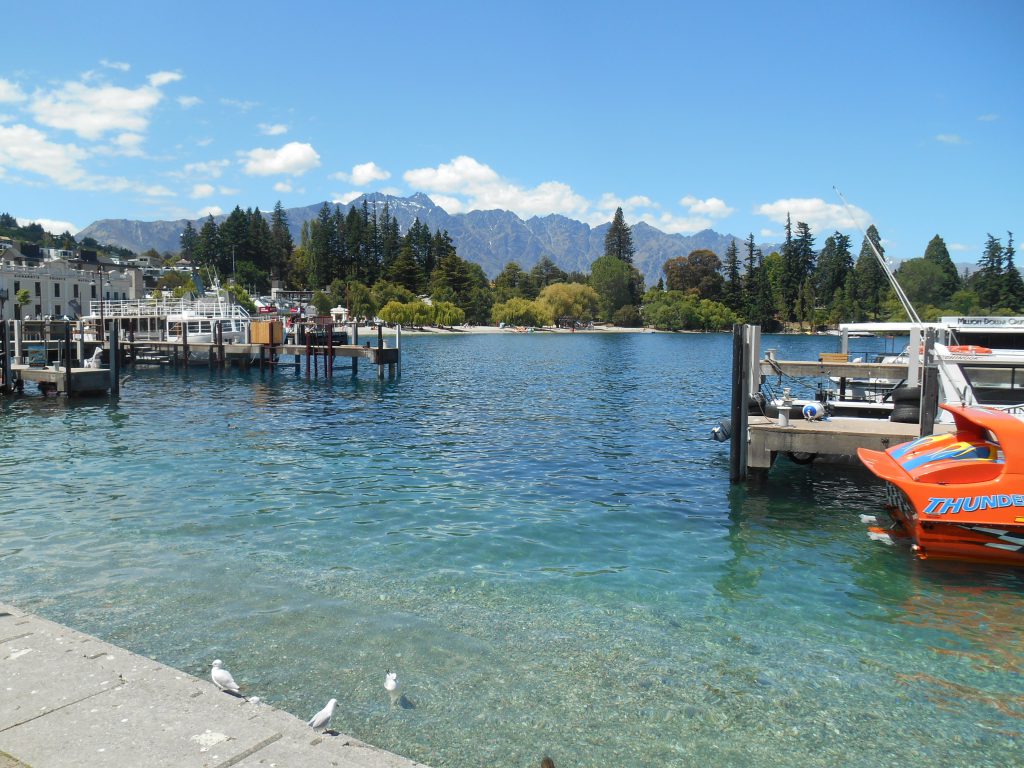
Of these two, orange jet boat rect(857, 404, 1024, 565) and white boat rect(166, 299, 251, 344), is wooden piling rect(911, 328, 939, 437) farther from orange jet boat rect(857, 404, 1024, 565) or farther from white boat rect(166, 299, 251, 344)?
white boat rect(166, 299, 251, 344)

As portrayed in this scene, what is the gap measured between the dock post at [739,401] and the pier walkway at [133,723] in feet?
48.2

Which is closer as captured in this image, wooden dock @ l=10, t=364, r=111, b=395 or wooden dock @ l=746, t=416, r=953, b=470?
wooden dock @ l=746, t=416, r=953, b=470

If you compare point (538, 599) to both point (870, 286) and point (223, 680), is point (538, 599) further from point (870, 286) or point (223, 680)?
point (870, 286)

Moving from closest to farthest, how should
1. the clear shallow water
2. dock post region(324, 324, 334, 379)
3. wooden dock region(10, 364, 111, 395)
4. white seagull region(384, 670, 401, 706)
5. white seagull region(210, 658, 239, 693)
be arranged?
1. white seagull region(210, 658, 239, 693)
2. the clear shallow water
3. white seagull region(384, 670, 401, 706)
4. wooden dock region(10, 364, 111, 395)
5. dock post region(324, 324, 334, 379)

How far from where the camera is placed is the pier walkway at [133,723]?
17.6ft

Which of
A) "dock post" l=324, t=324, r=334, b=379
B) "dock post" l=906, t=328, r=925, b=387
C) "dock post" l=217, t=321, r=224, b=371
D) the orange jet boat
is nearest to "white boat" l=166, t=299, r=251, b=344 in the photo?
"dock post" l=217, t=321, r=224, b=371

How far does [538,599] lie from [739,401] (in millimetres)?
9374

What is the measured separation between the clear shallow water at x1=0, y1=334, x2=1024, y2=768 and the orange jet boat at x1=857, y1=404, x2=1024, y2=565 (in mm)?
512

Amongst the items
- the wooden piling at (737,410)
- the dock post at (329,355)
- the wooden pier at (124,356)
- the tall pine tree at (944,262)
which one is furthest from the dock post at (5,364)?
the tall pine tree at (944,262)

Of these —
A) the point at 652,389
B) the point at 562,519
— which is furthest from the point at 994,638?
the point at 652,389

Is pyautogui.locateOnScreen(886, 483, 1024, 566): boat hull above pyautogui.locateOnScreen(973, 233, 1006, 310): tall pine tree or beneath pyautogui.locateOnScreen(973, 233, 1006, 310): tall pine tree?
beneath

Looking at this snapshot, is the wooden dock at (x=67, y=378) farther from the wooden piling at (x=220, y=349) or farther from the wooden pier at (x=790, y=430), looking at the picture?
the wooden pier at (x=790, y=430)

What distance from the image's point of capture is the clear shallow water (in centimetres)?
810

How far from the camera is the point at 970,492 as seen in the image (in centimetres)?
1308
